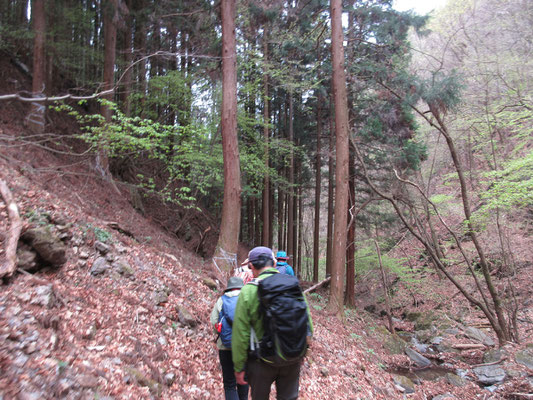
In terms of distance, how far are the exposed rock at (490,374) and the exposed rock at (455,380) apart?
469 millimetres

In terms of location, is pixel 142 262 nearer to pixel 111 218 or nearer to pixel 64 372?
pixel 111 218

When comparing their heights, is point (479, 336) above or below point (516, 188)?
below

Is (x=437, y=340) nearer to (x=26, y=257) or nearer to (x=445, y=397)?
(x=445, y=397)

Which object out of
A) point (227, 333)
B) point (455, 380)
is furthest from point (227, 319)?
point (455, 380)

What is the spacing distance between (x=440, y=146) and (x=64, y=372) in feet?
70.0

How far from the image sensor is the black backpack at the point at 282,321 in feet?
8.46

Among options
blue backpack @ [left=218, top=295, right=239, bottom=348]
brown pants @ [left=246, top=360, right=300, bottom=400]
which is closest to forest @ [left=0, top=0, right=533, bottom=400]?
blue backpack @ [left=218, top=295, right=239, bottom=348]

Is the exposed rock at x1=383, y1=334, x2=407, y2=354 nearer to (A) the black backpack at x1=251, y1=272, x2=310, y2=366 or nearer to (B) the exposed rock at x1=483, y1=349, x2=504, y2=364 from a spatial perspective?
(B) the exposed rock at x1=483, y1=349, x2=504, y2=364

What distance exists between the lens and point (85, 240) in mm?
5797

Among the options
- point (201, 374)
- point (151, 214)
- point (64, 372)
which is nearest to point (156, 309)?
point (201, 374)

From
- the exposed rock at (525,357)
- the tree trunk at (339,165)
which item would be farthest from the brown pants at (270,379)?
the exposed rock at (525,357)

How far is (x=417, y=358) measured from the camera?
10.0m

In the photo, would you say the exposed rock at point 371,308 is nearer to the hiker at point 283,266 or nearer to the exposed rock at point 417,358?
the exposed rock at point 417,358

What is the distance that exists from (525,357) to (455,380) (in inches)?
88.1
